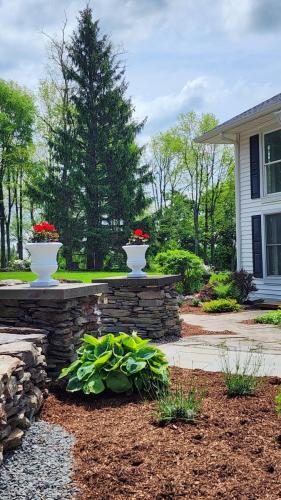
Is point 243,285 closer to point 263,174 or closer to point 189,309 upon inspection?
point 189,309

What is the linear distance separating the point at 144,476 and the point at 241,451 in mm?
597

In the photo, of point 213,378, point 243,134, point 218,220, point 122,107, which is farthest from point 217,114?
point 213,378

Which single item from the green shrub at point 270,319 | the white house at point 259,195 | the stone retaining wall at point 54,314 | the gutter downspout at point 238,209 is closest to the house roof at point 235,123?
the white house at point 259,195

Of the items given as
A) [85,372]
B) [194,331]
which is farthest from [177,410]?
[194,331]

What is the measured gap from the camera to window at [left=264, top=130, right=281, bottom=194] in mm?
12625

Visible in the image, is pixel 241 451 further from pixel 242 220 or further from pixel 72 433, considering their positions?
pixel 242 220

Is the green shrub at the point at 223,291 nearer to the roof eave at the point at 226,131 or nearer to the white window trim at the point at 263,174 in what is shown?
the white window trim at the point at 263,174

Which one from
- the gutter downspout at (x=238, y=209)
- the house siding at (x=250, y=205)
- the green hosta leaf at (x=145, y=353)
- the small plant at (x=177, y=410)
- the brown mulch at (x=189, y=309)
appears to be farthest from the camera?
the gutter downspout at (x=238, y=209)

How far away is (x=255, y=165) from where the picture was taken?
13.1 m

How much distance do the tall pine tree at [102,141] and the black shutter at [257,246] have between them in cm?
1021

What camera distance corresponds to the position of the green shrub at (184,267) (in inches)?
497

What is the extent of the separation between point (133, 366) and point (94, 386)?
33 centimetres

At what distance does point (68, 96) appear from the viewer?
25578mm

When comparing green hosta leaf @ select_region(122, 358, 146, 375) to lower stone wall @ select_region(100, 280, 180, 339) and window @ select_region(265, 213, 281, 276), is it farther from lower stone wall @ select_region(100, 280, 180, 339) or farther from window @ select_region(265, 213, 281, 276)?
window @ select_region(265, 213, 281, 276)
